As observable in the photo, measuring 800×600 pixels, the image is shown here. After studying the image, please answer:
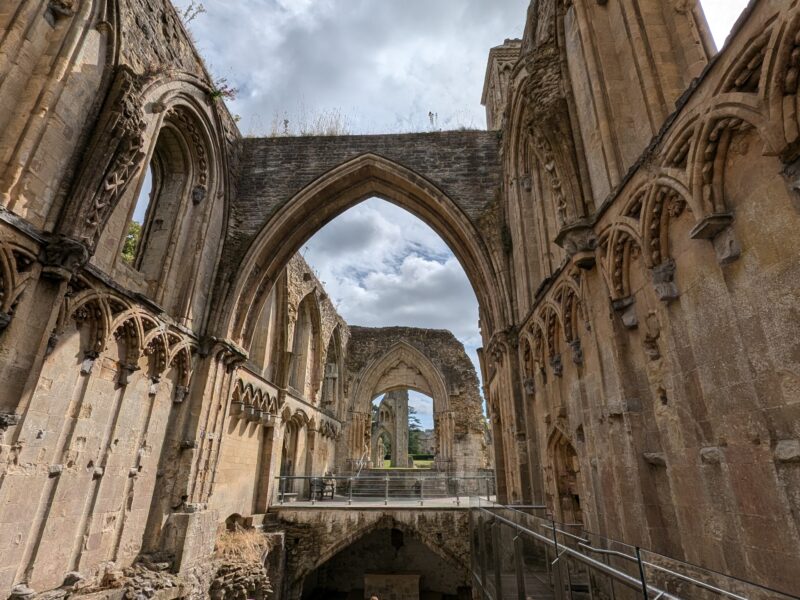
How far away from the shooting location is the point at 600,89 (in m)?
4.34

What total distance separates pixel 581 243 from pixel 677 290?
139cm

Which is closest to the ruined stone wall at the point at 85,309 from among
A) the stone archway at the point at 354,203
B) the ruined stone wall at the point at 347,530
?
the stone archway at the point at 354,203

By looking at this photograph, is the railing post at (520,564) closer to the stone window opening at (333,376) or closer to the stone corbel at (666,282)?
the stone corbel at (666,282)

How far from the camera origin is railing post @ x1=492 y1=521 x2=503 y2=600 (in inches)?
190

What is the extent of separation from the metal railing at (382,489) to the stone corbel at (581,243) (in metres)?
8.38

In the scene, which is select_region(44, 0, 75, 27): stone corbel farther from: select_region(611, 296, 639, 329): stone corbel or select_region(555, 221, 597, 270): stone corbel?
select_region(611, 296, 639, 329): stone corbel

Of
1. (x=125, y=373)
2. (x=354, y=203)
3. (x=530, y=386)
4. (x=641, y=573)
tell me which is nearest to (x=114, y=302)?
(x=125, y=373)

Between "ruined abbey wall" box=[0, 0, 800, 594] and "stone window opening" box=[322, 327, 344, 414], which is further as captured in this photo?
"stone window opening" box=[322, 327, 344, 414]

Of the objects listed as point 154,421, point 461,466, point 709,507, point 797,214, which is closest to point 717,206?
point 797,214

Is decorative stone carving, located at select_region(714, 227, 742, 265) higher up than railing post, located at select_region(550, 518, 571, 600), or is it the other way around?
decorative stone carving, located at select_region(714, 227, 742, 265)

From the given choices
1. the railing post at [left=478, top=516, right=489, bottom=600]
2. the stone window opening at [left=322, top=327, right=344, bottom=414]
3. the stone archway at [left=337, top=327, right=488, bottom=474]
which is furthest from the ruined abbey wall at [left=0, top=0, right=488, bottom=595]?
the stone archway at [left=337, top=327, right=488, bottom=474]

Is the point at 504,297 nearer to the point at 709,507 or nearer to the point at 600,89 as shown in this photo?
the point at 600,89

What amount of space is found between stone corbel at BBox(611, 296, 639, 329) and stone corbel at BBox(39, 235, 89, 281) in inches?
215

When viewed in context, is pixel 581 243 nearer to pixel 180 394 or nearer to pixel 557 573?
pixel 557 573
